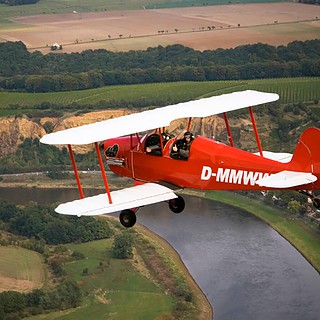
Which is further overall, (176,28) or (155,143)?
(176,28)

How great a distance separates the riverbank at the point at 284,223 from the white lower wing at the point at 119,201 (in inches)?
1107

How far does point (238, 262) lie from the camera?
181ft

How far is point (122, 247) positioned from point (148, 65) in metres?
39.0

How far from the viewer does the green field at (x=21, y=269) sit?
2120 inches

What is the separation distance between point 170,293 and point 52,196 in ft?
62.3

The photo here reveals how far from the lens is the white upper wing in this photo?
26.8 m

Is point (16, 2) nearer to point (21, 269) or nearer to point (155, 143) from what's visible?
Answer: point (21, 269)

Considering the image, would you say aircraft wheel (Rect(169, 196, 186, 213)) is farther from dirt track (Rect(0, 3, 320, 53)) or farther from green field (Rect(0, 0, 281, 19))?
green field (Rect(0, 0, 281, 19))

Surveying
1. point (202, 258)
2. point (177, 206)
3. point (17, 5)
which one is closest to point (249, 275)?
point (202, 258)

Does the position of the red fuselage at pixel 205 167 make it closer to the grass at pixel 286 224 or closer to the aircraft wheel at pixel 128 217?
the aircraft wheel at pixel 128 217

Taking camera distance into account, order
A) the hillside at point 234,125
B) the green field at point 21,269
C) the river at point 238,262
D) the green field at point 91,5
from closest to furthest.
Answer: the river at point 238,262 < the green field at point 21,269 < the hillside at point 234,125 < the green field at point 91,5

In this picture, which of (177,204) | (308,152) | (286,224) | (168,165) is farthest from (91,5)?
(308,152)

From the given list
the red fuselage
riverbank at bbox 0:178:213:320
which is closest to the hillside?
riverbank at bbox 0:178:213:320

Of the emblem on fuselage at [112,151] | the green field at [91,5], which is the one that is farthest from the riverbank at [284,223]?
Result: the green field at [91,5]
